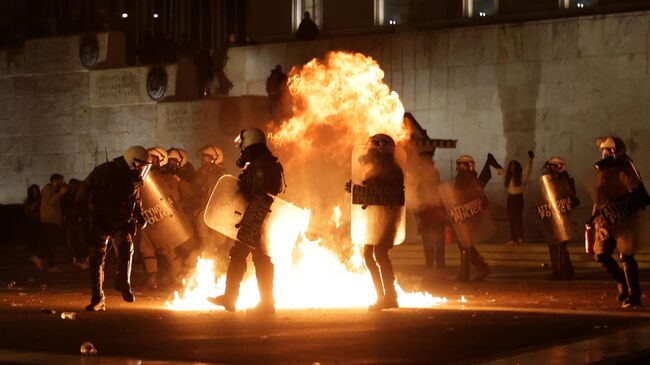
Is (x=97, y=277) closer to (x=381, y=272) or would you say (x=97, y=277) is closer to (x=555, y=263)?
(x=381, y=272)

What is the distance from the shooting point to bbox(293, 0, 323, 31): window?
119 feet

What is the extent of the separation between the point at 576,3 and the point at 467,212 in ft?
37.8

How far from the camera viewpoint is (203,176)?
20.9 meters

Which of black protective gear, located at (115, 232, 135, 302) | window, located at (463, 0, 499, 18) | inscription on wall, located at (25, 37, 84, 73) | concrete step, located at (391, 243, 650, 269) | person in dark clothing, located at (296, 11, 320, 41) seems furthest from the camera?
inscription on wall, located at (25, 37, 84, 73)

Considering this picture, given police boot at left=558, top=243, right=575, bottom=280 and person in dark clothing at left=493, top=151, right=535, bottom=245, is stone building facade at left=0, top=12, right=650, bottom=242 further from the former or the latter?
police boot at left=558, top=243, right=575, bottom=280

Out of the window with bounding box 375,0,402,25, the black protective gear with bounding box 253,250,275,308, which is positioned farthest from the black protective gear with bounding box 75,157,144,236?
the window with bounding box 375,0,402,25

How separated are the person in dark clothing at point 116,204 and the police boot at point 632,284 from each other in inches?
206

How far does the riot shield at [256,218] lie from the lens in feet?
46.9

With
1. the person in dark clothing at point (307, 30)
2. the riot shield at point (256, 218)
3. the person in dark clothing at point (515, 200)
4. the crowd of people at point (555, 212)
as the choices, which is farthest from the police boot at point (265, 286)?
the person in dark clothing at point (307, 30)

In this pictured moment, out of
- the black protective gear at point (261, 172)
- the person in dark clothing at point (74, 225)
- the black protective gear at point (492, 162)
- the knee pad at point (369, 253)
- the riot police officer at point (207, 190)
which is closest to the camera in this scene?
the black protective gear at point (261, 172)

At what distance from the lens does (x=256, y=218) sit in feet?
47.0

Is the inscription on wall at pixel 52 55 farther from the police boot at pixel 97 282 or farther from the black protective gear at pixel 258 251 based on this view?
the black protective gear at pixel 258 251

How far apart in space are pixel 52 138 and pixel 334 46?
8266 millimetres

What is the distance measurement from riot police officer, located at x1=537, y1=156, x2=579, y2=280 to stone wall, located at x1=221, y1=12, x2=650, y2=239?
7479mm
